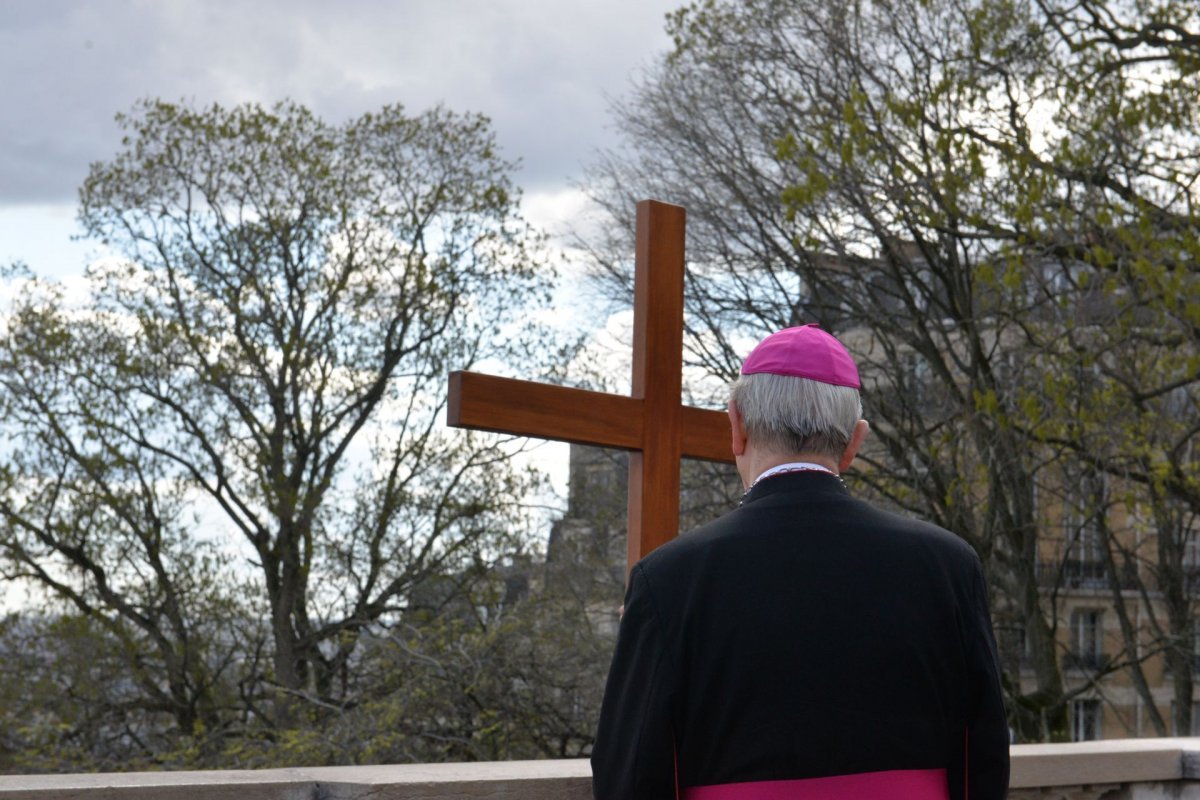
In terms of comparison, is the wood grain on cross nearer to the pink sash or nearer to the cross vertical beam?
the cross vertical beam

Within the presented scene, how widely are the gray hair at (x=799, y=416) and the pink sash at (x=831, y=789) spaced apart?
479 millimetres

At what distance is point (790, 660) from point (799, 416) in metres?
0.37

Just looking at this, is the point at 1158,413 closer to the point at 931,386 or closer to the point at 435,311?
the point at 931,386

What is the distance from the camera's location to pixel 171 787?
8.88ft

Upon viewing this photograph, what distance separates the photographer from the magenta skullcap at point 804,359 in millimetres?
2219

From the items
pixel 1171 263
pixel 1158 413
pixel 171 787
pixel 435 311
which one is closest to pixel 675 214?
pixel 171 787

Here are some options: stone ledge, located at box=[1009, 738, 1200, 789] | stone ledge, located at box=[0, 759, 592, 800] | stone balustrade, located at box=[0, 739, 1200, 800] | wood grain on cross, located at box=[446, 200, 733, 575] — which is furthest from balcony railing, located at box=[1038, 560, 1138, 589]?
stone ledge, located at box=[0, 759, 592, 800]

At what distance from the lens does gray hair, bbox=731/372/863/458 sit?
219 centimetres

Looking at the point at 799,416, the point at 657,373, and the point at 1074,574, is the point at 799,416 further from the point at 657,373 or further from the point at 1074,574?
the point at 1074,574

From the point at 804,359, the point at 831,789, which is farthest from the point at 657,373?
the point at 831,789

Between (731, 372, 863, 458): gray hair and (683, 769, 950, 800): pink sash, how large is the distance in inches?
18.8

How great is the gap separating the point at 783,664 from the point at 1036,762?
231 cm

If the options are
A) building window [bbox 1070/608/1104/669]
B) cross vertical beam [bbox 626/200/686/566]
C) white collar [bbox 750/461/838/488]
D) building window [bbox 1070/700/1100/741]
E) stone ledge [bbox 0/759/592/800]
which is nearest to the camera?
white collar [bbox 750/461/838/488]

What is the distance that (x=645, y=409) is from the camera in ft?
13.3
